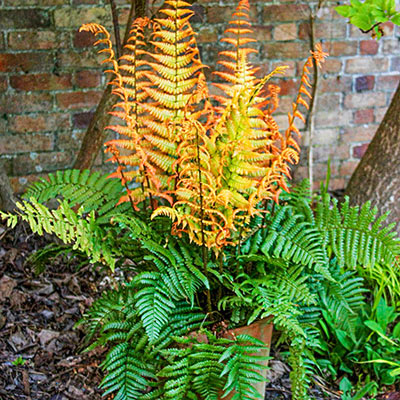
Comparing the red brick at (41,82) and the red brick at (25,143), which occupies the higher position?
the red brick at (41,82)

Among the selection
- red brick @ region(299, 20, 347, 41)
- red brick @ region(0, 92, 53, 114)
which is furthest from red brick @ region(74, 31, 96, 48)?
red brick @ region(299, 20, 347, 41)

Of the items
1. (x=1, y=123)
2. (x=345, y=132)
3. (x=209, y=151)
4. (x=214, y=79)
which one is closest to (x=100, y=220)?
(x=209, y=151)

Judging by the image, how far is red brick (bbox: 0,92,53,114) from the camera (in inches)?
90.3

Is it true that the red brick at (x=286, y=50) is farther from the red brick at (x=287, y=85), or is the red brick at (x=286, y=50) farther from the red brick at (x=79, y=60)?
the red brick at (x=79, y=60)

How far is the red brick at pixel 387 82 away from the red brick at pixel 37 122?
1550 millimetres

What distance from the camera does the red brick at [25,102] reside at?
2293 mm

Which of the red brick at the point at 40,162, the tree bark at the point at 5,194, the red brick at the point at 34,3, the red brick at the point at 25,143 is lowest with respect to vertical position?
the tree bark at the point at 5,194

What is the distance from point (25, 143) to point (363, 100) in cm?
164

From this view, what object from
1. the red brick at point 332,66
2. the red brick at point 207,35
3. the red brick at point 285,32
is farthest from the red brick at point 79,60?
the red brick at point 332,66

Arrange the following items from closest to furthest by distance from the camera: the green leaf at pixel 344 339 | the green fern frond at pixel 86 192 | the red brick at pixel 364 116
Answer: the green fern frond at pixel 86 192 → the green leaf at pixel 344 339 → the red brick at pixel 364 116

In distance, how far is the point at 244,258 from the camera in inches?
59.9

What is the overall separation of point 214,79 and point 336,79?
2.14 ft

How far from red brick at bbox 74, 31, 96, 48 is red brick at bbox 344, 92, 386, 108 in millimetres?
1276

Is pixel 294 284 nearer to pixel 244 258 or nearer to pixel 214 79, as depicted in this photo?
pixel 244 258
